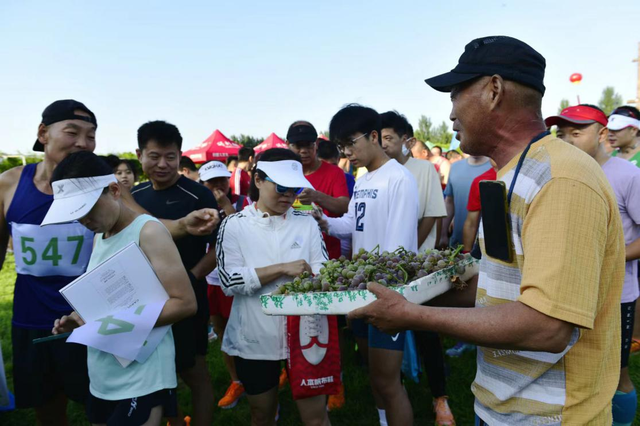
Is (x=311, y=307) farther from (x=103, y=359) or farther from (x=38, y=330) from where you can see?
(x=38, y=330)

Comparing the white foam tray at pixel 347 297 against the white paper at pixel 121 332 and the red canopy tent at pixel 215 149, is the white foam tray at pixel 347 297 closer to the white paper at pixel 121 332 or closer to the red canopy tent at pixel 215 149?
the white paper at pixel 121 332

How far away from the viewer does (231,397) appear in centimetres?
407

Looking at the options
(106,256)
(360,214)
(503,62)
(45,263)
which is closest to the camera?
(503,62)

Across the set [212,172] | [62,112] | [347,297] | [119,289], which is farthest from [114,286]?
[212,172]

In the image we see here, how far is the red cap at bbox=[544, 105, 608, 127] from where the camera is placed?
3.18m

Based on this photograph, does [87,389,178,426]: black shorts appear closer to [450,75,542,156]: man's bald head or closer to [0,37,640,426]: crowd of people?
[0,37,640,426]: crowd of people

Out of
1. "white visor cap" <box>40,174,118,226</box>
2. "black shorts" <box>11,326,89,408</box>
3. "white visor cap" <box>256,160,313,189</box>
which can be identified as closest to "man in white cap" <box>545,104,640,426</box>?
"white visor cap" <box>256,160,313,189</box>

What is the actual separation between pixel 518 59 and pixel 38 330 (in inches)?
125

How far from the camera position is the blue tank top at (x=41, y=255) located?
2.75 meters

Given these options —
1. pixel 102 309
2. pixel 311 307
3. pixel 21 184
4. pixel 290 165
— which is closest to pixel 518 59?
pixel 311 307

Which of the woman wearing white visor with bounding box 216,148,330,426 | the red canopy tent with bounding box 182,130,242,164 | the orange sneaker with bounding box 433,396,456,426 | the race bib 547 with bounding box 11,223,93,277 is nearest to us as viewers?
the woman wearing white visor with bounding box 216,148,330,426

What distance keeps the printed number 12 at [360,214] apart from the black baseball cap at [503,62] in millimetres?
1954

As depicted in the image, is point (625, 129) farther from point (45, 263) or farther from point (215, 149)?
point (215, 149)

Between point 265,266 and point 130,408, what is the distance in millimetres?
1076
